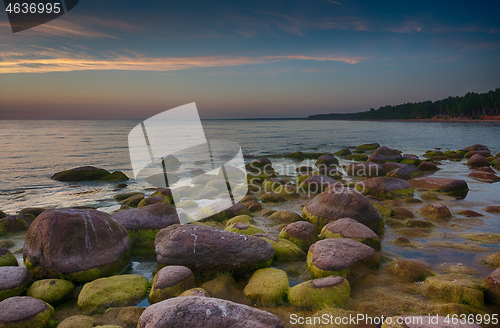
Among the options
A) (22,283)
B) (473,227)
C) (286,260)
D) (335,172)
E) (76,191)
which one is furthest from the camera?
(335,172)

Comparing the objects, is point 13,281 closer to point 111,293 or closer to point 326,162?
point 111,293

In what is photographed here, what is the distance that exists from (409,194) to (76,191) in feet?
53.4

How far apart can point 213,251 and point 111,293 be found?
2.10 m

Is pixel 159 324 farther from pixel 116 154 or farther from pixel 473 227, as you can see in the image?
pixel 116 154

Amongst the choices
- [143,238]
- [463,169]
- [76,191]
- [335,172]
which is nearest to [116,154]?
[76,191]

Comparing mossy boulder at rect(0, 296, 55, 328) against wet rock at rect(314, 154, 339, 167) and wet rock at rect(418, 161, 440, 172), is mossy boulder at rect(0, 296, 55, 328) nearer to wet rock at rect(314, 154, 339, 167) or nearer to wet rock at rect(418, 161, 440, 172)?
wet rock at rect(314, 154, 339, 167)

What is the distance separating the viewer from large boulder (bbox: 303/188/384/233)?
29.3 ft

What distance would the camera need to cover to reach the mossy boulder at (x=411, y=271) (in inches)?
239

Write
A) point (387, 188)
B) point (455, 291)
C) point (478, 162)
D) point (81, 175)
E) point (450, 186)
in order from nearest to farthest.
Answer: point (455, 291), point (387, 188), point (450, 186), point (81, 175), point (478, 162)

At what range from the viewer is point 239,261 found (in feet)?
21.5

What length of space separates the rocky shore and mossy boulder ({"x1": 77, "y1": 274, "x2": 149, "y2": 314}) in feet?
0.06

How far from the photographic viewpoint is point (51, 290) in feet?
18.4

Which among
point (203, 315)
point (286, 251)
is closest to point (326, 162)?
point (286, 251)

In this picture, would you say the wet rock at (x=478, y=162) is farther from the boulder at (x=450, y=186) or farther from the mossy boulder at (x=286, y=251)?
the mossy boulder at (x=286, y=251)
